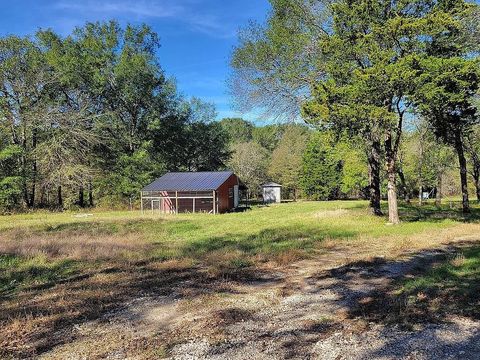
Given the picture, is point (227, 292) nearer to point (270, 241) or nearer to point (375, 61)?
point (270, 241)

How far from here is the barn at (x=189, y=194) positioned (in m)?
37.3

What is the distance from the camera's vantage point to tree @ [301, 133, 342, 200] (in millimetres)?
62812

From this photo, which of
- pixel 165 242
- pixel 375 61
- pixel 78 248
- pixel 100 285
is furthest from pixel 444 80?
pixel 78 248

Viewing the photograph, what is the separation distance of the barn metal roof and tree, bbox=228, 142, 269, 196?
31.3m

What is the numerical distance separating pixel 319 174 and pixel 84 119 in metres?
37.5

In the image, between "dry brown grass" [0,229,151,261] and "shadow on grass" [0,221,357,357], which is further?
"dry brown grass" [0,229,151,261]

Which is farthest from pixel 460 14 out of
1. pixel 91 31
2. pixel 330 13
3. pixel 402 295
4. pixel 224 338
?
pixel 91 31

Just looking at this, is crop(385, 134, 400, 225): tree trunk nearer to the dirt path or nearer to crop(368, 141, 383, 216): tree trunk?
crop(368, 141, 383, 216): tree trunk

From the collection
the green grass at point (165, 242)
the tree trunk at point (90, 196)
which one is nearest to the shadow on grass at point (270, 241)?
the green grass at point (165, 242)

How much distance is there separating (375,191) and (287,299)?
18.4 meters

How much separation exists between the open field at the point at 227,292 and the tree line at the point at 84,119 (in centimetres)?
2428

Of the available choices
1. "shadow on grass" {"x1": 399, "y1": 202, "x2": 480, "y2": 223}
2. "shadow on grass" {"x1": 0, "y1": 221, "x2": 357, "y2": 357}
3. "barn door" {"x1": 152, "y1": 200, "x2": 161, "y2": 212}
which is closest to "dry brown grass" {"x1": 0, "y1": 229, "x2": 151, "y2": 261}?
"shadow on grass" {"x1": 0, "y1": 221, "x2": 357, "y2": 357}

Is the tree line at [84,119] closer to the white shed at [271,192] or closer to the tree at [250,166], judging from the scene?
the white shed at [271,192]

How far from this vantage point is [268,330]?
6094 millimetres
